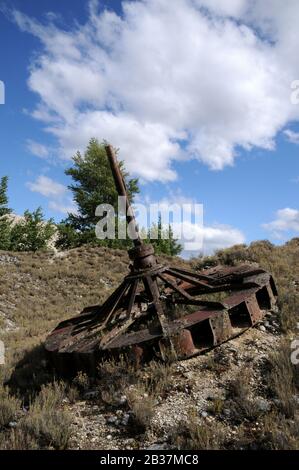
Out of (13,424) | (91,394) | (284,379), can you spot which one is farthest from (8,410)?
(284,379)

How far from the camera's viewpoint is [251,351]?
5.83m

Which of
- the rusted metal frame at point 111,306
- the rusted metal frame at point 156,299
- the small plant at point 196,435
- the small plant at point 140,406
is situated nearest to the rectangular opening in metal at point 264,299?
the rusted metal frame at point 156,299

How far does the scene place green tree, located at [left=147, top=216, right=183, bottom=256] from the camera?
3219 centimetres

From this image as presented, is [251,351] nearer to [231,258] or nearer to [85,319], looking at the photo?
[85,319]

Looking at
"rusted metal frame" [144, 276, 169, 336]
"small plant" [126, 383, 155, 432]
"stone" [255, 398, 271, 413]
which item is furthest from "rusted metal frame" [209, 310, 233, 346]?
"small plant" [126, 383, 155, 432]

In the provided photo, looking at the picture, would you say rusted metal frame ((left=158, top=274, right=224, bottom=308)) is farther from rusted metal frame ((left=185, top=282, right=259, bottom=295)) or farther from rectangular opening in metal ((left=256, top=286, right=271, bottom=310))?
rectangular opening in metal ((left=256, top=286, right=271, bottom=310))

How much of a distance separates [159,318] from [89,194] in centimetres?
2884

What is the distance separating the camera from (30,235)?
3184cm

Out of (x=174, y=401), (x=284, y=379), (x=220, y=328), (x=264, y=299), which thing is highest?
(x=264, y=299)

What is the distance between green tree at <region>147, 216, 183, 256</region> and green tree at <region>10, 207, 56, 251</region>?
8.30 meters

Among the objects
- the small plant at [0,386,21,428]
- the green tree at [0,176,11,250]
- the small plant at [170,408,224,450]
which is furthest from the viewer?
the green tree at [0,176,11,250]

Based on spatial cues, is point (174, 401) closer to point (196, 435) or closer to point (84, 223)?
point (196, 435)

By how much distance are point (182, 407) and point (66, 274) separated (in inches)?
660

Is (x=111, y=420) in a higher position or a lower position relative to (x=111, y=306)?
lower
